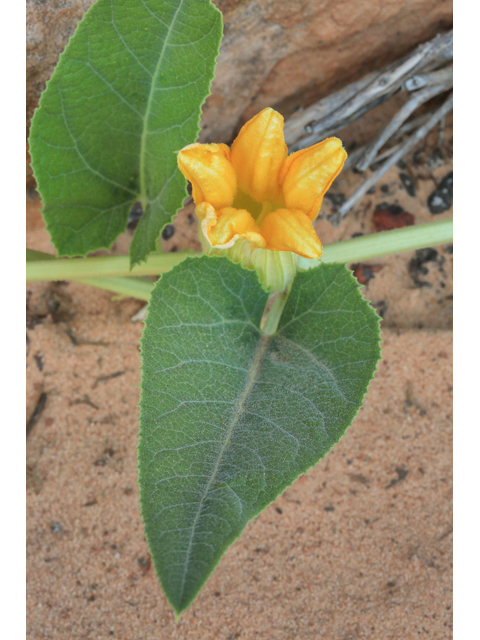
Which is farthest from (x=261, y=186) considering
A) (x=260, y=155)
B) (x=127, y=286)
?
(x=127, y=286)

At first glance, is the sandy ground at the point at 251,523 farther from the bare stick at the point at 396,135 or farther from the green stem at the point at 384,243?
the bare stick at the point at 396,135

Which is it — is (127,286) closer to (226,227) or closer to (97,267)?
(97,267)

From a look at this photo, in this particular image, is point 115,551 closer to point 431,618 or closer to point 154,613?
point 154,613

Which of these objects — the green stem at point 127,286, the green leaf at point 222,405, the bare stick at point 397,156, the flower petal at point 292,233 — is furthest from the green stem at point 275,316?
the bare stick at point 397,156

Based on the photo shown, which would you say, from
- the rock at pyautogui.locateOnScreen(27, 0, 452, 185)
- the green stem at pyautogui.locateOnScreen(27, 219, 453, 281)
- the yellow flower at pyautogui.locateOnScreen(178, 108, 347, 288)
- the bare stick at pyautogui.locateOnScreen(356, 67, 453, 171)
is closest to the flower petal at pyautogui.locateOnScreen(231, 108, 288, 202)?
the yellow flower at pyautogui.locateOnScreen(178, 108, 347, 288)

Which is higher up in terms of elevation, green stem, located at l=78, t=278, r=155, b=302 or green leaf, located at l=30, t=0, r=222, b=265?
green leaf, located at l=30, t=0, r=222, b=265

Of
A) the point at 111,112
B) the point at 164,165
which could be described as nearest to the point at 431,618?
the point at 164,165

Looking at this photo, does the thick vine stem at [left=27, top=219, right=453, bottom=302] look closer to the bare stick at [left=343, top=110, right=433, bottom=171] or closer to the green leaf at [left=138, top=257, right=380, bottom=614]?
the green leaf at [left=138, top=257, right=380, bottom=614]
